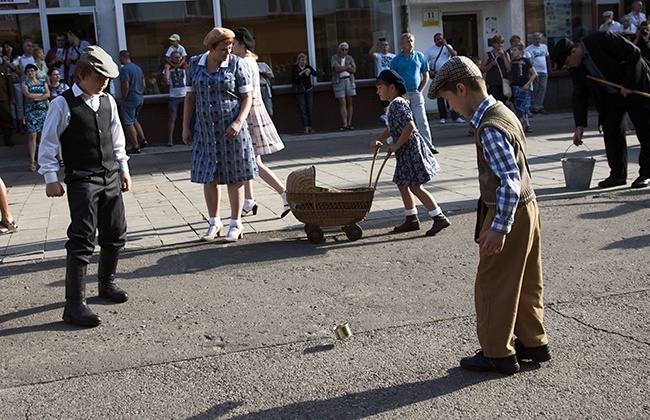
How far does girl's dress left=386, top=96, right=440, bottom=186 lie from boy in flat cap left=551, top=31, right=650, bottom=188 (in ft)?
7.13

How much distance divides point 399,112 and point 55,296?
3400 millimetres

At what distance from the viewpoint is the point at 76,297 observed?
5.46 meters

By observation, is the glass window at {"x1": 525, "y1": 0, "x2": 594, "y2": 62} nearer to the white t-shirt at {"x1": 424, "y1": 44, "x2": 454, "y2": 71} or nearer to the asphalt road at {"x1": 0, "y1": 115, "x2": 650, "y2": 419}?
the white t-shirt at {"x1": 424, "y1": 44, "x2": 454, "y2": 71}

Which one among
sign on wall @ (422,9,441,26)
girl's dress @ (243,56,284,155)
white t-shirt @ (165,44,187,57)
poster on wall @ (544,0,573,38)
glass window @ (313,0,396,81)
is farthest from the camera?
poster on wall @ (544,0,573,38)

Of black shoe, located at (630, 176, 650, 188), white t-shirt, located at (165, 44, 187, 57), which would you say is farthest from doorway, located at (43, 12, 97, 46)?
black shoe, located at (630, 176, 650, 188)

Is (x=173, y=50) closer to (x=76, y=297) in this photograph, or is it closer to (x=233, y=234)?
(x=233, y=234)

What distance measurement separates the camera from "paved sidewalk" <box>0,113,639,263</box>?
8266 mm

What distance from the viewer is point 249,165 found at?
25.1ft

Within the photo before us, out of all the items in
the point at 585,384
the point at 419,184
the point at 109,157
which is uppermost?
the point at 109,157

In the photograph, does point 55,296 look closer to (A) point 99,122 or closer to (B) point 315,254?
(A) point 99,122

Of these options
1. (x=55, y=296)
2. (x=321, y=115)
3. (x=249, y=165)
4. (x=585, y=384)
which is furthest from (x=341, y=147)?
(x=585, y=384)

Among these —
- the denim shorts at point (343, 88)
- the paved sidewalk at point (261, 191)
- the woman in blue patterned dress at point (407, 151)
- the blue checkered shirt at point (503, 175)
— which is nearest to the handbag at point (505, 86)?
the paved sidewalk at point (261, 191)

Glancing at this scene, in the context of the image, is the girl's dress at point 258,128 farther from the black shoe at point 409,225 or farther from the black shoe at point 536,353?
the black shoe at point 536,353

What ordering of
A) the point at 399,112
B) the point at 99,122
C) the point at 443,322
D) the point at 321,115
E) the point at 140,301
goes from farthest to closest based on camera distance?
the point at 321,115
the point at 399,112
the point at 140,301
the point at 99,122
the point at 443,322
